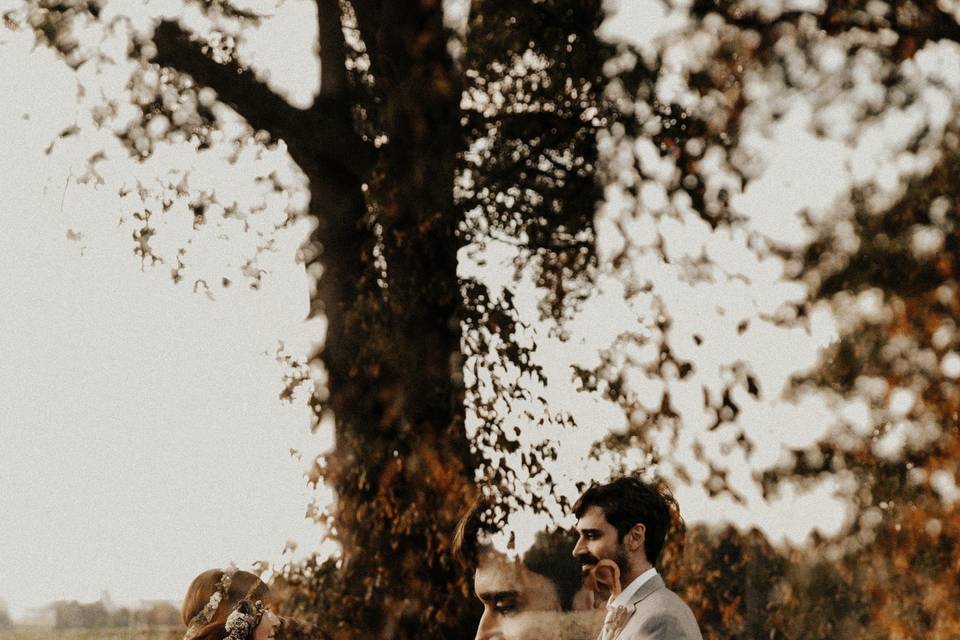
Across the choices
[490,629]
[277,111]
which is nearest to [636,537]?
[490,629]

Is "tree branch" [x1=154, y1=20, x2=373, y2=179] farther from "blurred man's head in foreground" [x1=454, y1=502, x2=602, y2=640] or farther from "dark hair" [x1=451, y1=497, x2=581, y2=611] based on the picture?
"blurred man's head in foreground" [x1=454, y1=502, x2=602, y2=640]

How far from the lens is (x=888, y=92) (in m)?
8.48

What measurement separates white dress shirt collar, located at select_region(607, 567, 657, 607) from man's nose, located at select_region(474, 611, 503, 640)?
1.97m

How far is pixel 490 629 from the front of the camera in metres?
7.00

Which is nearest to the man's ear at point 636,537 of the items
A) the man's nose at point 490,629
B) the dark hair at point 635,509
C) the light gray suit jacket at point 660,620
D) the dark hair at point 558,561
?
the dark hair at point 635,509

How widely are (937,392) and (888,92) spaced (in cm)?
201

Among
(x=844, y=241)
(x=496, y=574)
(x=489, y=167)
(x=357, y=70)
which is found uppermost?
(x=357, y=70)

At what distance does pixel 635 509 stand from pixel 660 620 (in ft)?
1.59

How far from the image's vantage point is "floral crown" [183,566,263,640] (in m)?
6.43

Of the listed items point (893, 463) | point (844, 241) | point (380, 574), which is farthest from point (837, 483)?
point (380, 574)

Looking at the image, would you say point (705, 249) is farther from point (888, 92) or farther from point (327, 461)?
point (327, 461)

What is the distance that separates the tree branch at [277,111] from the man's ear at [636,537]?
504 centimetres

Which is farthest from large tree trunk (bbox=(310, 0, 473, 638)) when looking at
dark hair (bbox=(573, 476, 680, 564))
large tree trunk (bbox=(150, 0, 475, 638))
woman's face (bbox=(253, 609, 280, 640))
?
dark hair (bbox=(573, 476, 680, 564))

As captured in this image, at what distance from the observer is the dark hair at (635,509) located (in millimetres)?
5047
